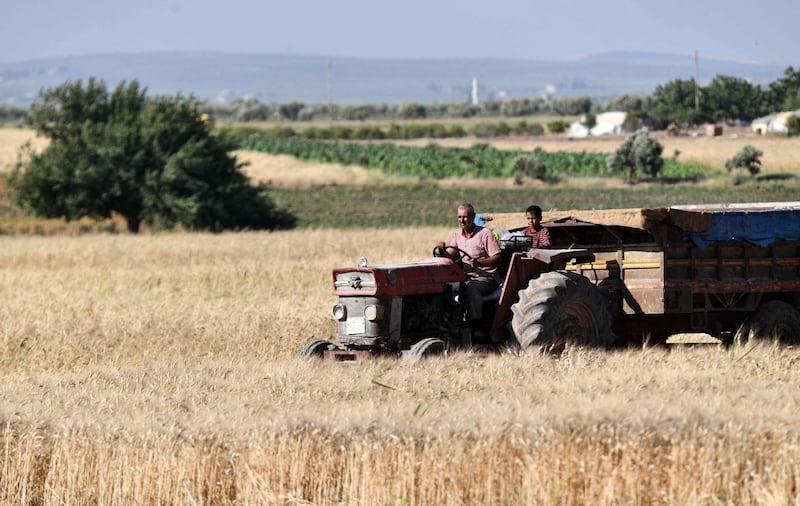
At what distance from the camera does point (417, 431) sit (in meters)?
8.34

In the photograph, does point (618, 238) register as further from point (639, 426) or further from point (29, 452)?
point (29, 452)

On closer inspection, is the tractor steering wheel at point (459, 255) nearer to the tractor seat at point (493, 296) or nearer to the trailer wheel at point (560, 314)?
the tractor seat at point (493, 296)

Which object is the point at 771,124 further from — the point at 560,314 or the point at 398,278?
the point at 398,278

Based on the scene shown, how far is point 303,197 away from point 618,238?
1717 inches

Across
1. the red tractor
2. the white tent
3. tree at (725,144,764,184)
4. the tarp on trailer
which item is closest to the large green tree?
tree at (725,144,764,184)

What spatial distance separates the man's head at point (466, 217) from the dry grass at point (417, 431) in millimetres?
1587

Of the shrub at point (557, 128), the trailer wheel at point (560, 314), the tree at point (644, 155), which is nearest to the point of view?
the trailer wheel at point (560, 314)

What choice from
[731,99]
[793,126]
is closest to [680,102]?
[731,99]

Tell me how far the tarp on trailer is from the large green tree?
28.6 m

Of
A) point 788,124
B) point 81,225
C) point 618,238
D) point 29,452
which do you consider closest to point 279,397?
point 29,452

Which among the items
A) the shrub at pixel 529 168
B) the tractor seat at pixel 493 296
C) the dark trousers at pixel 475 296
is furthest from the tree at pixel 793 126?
the dark trousers at pixel 475 296

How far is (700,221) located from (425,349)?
150 inches

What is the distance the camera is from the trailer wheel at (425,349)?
38.7 ft

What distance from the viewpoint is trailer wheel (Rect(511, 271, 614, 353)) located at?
12.3 m
